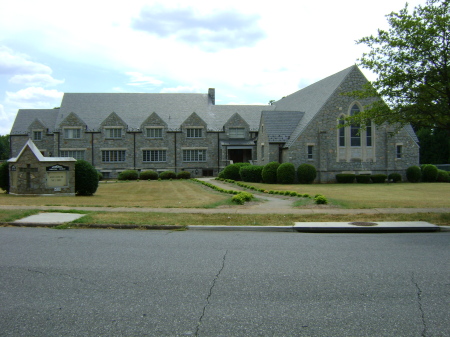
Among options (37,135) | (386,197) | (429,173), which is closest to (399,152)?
(429,173)

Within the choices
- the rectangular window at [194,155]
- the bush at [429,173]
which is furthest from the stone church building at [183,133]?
Answer: the bush at [429,173]

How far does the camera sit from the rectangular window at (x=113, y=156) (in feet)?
164

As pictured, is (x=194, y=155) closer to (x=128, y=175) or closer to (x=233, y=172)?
(x=128, y=175)

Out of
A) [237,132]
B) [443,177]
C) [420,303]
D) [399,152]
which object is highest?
[237,132]

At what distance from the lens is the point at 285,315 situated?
193 inches

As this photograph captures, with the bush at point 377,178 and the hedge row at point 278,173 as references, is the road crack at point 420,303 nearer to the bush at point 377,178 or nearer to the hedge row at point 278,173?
the hedge row at point 278,173

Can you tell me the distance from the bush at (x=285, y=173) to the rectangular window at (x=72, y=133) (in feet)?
90.3

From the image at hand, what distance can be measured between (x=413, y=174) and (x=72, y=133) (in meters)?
38.3

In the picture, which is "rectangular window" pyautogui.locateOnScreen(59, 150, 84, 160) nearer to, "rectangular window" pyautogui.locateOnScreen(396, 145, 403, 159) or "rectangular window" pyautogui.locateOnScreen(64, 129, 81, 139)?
"rectangular window" pyautogui.locateOnScreen(64, 129, 81, 139)

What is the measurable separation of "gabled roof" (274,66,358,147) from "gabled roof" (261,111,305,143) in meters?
0.56

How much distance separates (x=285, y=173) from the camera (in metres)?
34.3

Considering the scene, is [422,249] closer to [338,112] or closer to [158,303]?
[158,303]

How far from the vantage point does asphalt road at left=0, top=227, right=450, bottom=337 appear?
464 cm

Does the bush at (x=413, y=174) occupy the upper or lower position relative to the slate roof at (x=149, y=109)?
lower
